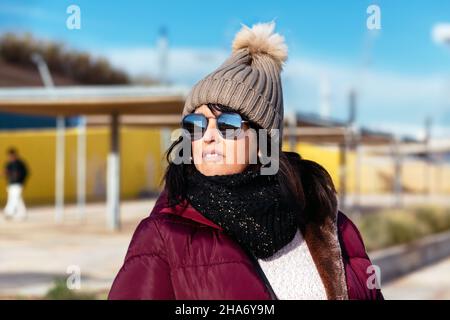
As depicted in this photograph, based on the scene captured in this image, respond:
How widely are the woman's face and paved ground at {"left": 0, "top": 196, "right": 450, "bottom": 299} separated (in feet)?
15.7

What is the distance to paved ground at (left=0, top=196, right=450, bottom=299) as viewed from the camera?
30.9ft

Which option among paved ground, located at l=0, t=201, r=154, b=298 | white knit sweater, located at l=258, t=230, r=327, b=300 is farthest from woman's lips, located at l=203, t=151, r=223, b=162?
paved ground, located at l=0, t=201, r=154, b=298

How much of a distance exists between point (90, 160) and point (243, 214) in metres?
26.7

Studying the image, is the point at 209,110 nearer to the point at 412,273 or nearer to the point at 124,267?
the point at 124,267

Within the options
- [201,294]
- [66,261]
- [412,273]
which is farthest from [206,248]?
[412,273]

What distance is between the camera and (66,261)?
11453mm

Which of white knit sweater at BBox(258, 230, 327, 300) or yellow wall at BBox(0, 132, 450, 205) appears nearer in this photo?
white knit sweater at BBox(258, 230, 327, 300)

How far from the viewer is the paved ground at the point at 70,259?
30.9 ft

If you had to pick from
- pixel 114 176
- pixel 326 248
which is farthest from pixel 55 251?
pixel 326 248

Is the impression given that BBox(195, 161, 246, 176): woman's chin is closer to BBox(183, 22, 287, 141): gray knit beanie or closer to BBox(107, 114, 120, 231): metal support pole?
BBox(183, 22, 287, 141): gray knit beanie

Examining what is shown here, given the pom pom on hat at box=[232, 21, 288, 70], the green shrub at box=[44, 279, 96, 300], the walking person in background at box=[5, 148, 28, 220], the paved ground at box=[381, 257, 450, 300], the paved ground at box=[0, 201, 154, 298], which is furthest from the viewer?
the walking person in background at box=[5, 148, 28, 220]

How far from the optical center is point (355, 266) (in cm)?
239

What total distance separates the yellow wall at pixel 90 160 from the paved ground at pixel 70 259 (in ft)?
25.3

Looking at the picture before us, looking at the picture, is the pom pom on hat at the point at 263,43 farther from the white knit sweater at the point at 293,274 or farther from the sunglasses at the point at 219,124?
the white knit sweater at the point at 293,274
